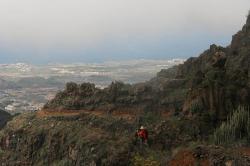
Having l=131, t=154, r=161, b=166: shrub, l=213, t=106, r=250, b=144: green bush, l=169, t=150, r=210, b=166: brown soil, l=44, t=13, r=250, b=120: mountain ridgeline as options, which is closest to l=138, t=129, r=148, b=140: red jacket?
l=131, t=154, r=161, b=166: shrub

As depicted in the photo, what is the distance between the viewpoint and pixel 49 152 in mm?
40188

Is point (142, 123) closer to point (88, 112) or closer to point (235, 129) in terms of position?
point (88, 112)

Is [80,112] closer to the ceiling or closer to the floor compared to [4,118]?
closer to the ceiling

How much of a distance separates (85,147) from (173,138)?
18.7ft

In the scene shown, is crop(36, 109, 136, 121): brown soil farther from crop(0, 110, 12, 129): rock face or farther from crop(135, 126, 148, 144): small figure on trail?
crop(0, 110, 12, 129): rock face

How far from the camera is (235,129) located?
32688mm

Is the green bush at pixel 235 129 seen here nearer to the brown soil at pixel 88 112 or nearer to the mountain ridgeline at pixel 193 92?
the mountain ridgeline at pixel 193 92

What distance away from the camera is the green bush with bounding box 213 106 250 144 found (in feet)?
107

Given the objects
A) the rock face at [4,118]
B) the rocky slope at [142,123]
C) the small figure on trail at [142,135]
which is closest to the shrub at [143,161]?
the rocky slope at [142,123]

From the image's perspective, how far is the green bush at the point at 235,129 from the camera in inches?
1283

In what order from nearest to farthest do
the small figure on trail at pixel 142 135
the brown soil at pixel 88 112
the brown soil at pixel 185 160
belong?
the brown soil at pixel 185 160
the small figure on trail at pixel 142 135
the brown soil at pixel 88 112

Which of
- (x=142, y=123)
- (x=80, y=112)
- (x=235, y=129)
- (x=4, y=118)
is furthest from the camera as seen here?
(x=4, y=118)

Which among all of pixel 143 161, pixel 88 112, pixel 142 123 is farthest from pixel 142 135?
pixel 88 112

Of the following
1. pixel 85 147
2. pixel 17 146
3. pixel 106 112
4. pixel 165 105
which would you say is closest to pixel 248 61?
pixel 165 105
